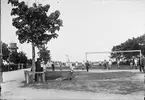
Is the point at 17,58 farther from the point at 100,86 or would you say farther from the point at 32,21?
the point at 100,86

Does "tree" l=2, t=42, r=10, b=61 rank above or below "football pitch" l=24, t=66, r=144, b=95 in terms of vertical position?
above

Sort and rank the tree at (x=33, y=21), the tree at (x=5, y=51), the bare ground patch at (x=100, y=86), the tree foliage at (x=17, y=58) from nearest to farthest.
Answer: the bare ground patch at (x=100, y=86), the tree at (x=33, y=21), the tree foliage at (x=17, y=58), the tree at (x=5, y=51)

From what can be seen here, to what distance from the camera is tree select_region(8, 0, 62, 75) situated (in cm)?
1694

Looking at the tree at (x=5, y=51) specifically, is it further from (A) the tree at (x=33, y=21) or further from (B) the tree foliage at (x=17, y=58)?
(A) the tree at (x=33, y=21)

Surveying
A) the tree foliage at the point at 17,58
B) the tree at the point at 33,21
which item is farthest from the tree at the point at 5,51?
the tree at the point at 33,21

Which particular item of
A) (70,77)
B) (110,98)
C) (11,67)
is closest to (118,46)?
(11,67)

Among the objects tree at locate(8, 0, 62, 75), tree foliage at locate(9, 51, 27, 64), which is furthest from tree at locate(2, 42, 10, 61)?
tree at locate(8, 0, 62, 75)

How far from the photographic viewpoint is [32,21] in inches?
673

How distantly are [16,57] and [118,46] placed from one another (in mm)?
58229

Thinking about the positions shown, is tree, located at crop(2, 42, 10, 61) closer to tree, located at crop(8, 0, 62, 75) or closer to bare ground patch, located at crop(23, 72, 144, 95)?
tree, located at crop(8, 0, 62, 75)

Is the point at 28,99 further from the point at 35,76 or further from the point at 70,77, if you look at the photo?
the point at 70,77

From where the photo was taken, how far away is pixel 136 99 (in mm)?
9141

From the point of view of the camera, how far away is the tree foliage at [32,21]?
667 inches

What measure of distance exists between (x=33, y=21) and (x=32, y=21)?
89mm
